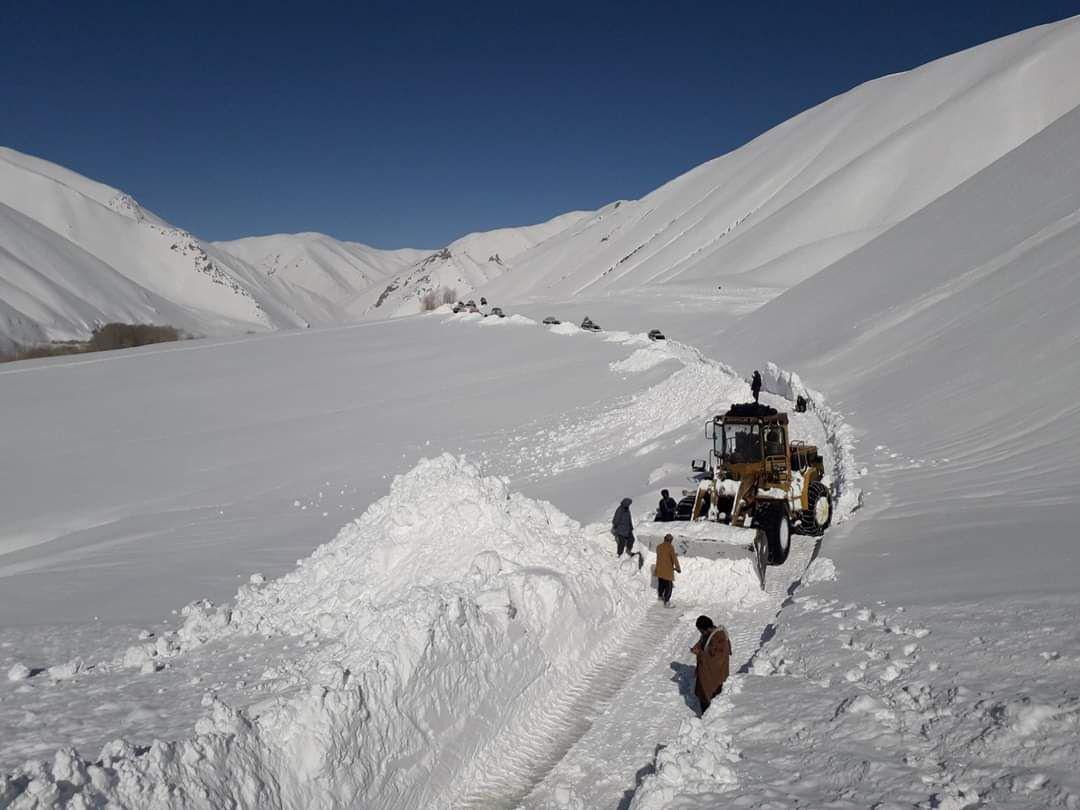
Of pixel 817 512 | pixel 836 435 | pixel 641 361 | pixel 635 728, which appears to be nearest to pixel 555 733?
pixel 635 728

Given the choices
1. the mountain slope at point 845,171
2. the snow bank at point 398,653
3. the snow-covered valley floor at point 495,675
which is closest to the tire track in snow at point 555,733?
the snow-covered valley floor at point 495,675

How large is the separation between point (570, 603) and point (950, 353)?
14.3 meters

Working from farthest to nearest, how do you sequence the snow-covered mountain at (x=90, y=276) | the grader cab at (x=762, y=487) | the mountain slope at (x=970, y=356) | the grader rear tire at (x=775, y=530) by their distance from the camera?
the snow-covered mountain at (x=90, y=276)
the grader cab at (x=762, y=487)
the grader rear tire at (x=775, y=530)
the mountain slope at (x=970, y=356)

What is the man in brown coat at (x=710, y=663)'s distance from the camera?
6582 millimetres

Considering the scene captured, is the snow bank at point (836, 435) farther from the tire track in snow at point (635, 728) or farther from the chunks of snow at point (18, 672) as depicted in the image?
the chunks of snow at point (18, 672)

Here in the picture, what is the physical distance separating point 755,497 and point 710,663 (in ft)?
14.8

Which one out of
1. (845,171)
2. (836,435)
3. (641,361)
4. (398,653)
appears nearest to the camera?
(398,653)

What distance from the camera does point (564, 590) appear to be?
837 cm

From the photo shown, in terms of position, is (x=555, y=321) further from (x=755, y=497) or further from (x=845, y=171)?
(x=845, y=171)

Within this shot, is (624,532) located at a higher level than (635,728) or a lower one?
higher

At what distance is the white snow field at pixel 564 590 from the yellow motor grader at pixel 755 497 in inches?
16.0

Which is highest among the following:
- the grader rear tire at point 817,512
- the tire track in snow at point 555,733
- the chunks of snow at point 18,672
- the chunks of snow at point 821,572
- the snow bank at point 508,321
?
the snow bank at point 508,321

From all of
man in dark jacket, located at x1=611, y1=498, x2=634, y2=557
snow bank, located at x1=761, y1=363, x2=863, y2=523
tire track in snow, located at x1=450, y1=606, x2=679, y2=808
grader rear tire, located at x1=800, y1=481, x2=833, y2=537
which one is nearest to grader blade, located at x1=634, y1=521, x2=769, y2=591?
man in dark jacket, located at x1=611, y1=498, x2=634, y2=557

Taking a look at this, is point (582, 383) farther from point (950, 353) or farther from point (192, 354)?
point (192, 354)
